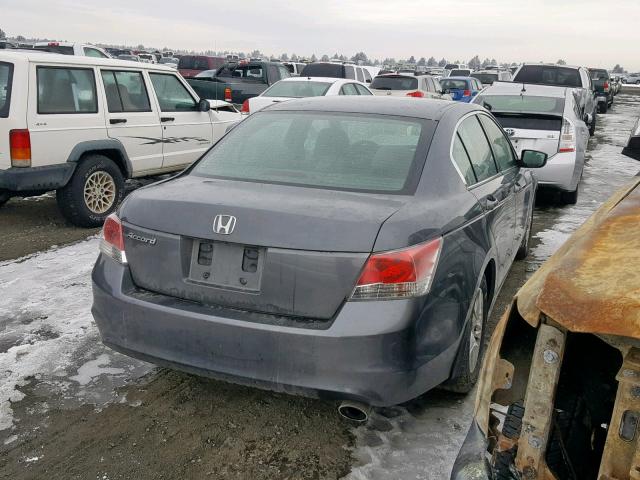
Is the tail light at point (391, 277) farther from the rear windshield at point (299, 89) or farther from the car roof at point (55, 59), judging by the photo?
the rear windshield at point (299, 89)

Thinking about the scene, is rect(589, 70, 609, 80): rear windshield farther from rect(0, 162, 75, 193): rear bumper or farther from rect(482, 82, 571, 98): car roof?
rect(0, 162, 75, 193): rear bumper

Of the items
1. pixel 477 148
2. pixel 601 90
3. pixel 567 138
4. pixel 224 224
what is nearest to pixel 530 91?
pixel 567 138

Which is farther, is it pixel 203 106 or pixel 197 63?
pixel 197 63

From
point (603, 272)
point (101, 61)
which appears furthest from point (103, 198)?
point (603, 272)

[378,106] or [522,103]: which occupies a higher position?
[378,106]

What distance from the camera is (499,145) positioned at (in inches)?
187

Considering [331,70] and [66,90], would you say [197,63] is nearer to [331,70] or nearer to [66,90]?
[331,70]

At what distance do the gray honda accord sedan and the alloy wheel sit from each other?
150 inches

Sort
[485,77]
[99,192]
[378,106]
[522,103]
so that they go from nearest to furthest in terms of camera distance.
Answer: [378,106] < [99,192] < [522,103] < [485,77]

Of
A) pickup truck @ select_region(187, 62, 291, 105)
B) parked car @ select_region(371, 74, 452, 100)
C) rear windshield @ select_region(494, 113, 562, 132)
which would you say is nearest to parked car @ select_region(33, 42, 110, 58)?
pickup truck @ select_region(187, 62, 291, 105)

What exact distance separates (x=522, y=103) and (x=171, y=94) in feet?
16.9

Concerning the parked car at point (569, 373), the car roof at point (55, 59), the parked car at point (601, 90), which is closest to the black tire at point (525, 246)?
the parked car at point (569, 373)

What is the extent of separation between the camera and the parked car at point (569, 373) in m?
1.73

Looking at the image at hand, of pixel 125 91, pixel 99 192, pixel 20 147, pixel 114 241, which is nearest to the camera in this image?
pixel 114 241
